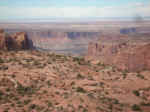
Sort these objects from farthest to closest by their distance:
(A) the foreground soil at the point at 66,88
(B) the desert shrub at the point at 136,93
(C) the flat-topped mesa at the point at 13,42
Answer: (C) the flat-topped mesa at the point at 13,42 < (B) the desert shrub at the point at 136,93 < (A) the foreground soil at the point at 66,88

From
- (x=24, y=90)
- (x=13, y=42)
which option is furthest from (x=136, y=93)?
(x=13, y=42)

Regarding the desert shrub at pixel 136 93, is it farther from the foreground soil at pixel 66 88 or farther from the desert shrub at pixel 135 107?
the desert shrub at pixel 135 107

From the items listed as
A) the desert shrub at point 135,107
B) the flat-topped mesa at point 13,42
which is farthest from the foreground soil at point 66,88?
the flat-topped mesa at point 13,42

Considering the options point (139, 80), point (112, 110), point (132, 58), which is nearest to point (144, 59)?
point (132, 58)

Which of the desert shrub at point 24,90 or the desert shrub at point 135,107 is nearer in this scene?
the desert shrub at point 135,107

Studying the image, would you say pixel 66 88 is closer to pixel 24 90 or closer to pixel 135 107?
pixel 24 90

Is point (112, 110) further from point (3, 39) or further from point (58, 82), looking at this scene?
point (3, 39)
